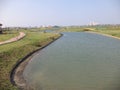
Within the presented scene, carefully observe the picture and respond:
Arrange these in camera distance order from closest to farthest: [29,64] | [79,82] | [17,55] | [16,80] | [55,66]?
[79,82], [16,80], [55,66], [29,64], [17,55]

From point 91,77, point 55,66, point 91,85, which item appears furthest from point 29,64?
point 91,85

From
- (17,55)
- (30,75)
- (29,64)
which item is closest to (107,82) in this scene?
(30,75)

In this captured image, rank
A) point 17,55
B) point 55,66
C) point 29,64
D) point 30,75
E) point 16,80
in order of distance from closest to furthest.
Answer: point 16,80, point 30,75, point 55,66, point 29,64, point 17,55

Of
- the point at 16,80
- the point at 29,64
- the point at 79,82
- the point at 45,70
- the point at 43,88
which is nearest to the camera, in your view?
the point at 43,88

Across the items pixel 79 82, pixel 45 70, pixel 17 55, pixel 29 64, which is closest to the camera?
pixel 79 82

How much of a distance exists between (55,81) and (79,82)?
1596 millimetres

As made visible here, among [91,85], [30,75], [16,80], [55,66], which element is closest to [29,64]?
[55,66]

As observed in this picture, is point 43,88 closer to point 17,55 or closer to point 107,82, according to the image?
point 107,82

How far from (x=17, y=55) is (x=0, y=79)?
34.0ft

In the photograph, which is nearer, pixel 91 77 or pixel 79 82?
pixel 79 82

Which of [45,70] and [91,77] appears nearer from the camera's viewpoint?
[91,77]

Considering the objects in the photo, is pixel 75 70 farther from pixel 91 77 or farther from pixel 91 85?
pixel 91 85

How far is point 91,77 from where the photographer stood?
17.2m

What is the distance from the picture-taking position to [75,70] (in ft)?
64.5
